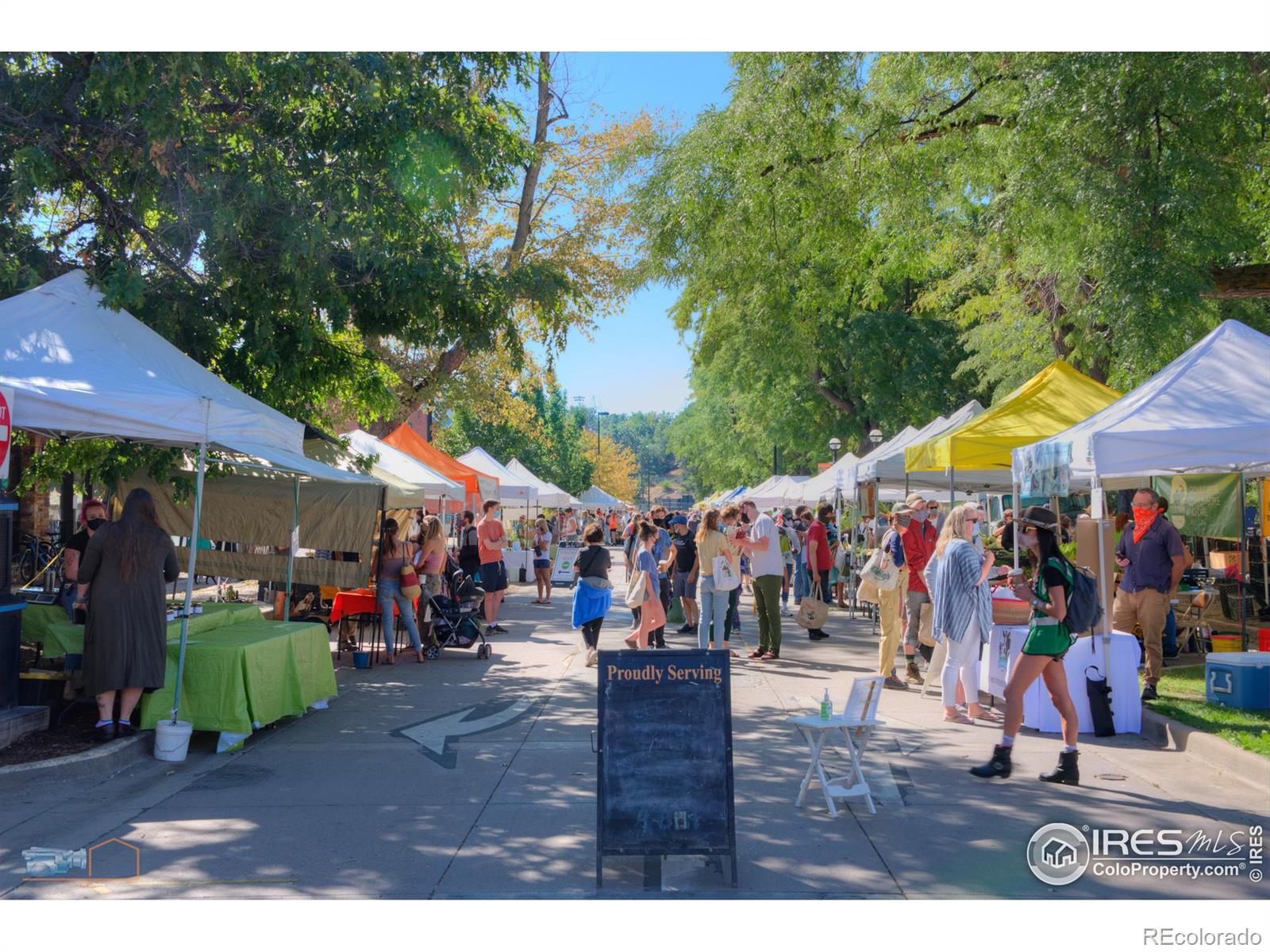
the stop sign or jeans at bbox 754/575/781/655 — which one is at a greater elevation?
the stop sign

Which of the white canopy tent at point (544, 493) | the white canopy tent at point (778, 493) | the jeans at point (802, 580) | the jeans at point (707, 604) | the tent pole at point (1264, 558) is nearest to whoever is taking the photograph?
the jeans at point (707, 604)

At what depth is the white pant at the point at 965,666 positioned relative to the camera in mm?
9094

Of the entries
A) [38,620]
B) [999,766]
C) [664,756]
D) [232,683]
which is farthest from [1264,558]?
[38,620]

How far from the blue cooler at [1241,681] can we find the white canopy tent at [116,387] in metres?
8.32

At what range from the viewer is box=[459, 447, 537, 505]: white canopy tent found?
28547 mm

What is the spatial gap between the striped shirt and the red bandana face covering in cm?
228

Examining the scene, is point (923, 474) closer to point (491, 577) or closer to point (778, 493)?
point (491, 577)

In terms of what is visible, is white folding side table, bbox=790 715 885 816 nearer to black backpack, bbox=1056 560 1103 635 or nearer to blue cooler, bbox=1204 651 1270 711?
black backpack, bbox=1056 560 1103 635

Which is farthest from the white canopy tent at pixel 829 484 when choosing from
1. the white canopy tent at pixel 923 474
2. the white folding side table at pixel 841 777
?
the white folding side table at pixel 841 777

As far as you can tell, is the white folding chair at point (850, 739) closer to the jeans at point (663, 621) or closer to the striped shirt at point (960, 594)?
the striped shirt at point (960, 594)

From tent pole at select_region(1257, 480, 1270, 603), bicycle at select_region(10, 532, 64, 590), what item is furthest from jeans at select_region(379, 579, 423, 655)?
tent pole at select_region(1257, 480, 1270, 603)

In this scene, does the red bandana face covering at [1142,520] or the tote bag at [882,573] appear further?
the tote bag at [882,573]

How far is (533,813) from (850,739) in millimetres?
1958

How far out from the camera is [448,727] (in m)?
8.99
